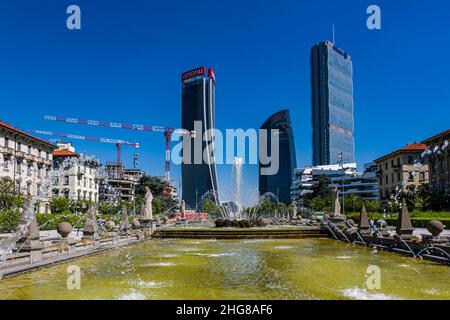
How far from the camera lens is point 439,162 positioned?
71312 mm

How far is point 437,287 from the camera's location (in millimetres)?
11438

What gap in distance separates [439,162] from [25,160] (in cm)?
6962

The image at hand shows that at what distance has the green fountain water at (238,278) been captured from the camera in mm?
10552

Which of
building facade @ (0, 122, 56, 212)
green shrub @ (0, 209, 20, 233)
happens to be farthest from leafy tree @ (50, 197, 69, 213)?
green shrub @ (0, 209, 20, 233)

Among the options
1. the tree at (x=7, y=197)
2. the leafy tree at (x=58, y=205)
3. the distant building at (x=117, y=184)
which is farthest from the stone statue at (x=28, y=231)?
the distant building at (x=117, y=184)

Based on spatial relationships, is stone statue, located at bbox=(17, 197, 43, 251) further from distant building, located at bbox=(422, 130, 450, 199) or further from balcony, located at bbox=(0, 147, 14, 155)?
distant building, located at bbox=(422, 130, 450, 199)

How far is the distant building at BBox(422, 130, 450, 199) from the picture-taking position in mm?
67500

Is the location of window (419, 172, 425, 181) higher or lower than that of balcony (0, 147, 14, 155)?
lower

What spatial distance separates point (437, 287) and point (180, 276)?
749 centimetres

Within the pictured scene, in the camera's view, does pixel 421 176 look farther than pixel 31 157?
Yes

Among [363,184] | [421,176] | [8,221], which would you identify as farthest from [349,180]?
[8,221]

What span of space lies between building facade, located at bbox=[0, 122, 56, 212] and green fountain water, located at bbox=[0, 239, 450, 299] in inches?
1922

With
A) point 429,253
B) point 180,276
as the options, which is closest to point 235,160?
point 429,253

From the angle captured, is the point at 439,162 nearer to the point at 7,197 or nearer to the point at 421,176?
the point at 421,176
